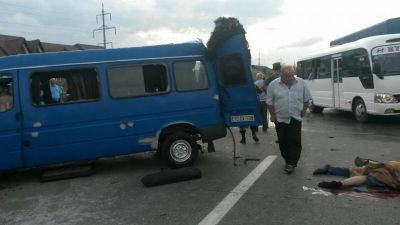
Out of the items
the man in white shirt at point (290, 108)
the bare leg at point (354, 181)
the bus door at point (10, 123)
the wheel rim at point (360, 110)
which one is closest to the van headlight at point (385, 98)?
the wheel rim at point (360, 110)

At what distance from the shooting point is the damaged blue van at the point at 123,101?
26.0ft

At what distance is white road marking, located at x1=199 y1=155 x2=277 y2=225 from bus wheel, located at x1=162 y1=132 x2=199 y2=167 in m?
1.24

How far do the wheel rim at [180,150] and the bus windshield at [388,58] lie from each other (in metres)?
7.45

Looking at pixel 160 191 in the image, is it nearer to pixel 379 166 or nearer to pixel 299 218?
pixel 299 218

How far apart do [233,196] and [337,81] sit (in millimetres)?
11003

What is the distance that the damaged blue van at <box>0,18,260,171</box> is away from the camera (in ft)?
26.0

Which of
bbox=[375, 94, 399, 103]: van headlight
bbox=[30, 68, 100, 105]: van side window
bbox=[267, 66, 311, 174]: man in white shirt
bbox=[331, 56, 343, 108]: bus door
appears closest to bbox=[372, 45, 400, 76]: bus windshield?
bbox=[375, 94, 399, 103]: van headlight

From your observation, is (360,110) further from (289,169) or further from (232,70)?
(289,169)

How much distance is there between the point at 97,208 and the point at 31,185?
219 cm

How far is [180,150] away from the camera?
852cm

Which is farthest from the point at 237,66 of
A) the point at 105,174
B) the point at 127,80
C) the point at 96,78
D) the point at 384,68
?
the point at 384,68

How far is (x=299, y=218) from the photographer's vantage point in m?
5.38

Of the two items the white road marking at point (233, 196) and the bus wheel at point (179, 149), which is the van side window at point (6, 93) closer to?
the bus wheel at point (179, 149)

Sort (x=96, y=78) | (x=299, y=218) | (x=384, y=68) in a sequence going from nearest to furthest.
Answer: (x=299, y=218) → (x=96, y=78) → (x=384, y=68)
